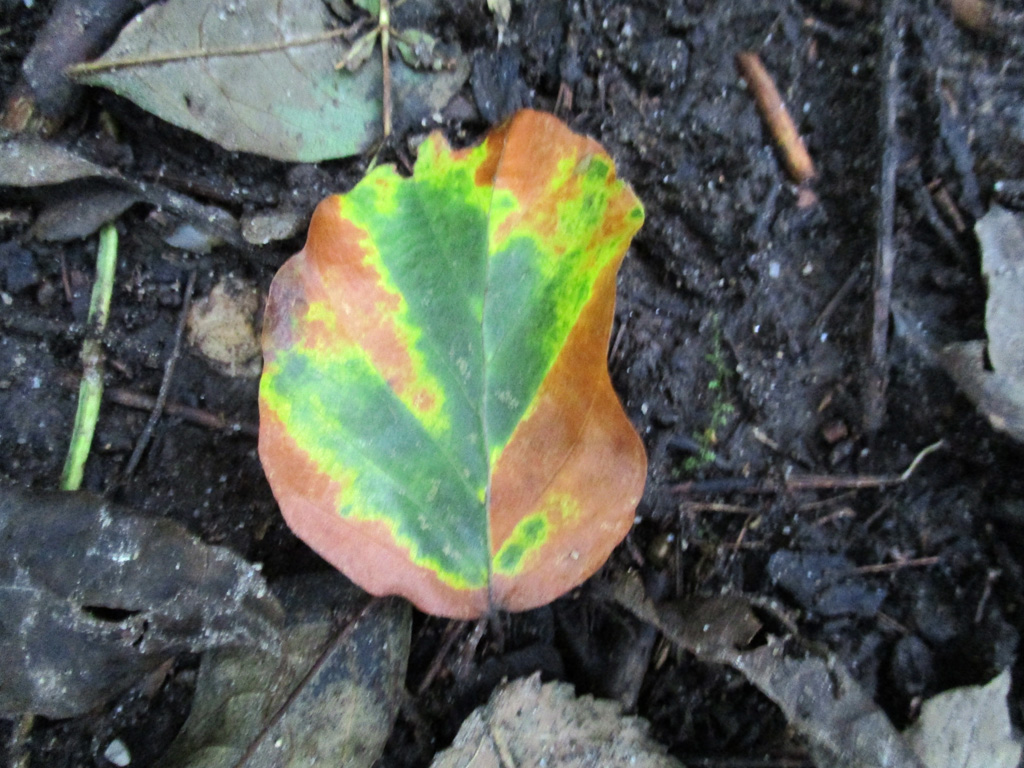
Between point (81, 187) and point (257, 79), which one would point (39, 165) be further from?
point (257, 79)

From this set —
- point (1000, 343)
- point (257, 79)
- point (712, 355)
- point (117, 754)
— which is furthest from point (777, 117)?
point (117, 754)

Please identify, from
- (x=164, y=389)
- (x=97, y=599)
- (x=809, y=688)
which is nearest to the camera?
(x=97, y=599)

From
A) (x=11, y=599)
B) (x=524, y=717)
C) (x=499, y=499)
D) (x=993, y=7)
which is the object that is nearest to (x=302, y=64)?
(x=499, y=499)

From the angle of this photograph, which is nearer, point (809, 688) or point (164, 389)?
point (809, 688)

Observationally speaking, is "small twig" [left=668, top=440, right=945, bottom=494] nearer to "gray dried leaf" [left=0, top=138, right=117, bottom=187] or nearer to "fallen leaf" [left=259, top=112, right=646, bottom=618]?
"fallen leaf" [left=259, top=112, right=646, bottom=618]

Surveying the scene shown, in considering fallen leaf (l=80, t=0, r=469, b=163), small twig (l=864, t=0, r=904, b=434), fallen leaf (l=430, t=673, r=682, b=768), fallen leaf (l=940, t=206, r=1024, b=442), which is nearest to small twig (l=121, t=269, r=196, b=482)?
fallen leaf (l=80, t=0, r=469, b=163)

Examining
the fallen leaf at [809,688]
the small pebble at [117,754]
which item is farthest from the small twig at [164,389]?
the fallen leaf at [809,688]
